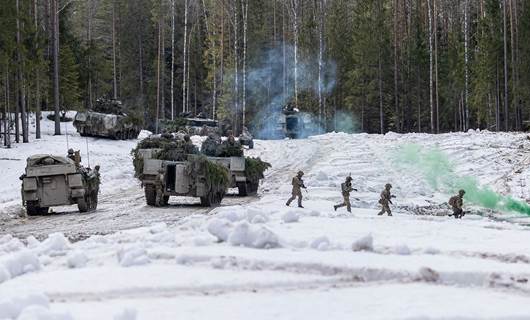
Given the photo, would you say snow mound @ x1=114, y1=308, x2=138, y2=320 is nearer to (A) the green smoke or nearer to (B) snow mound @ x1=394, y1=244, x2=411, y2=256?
(B) snow mound @ x1=394, y1=244, x2=411, y2=256

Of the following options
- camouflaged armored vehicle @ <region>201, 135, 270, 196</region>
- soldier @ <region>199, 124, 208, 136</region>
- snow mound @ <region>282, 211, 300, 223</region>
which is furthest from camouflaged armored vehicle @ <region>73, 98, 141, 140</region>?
snow mound @ <region>282, 211, 300, 223</region>

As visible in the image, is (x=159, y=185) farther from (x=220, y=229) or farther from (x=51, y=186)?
(x=220, y=229)

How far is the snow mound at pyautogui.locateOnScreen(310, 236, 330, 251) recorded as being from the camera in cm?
927

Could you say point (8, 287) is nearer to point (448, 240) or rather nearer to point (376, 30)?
point (448, 240)

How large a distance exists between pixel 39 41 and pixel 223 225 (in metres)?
28.6

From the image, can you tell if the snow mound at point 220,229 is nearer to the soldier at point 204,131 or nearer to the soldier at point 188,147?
the soldier at point 188,147

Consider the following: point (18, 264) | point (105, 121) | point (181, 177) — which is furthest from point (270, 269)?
point (105, 121)

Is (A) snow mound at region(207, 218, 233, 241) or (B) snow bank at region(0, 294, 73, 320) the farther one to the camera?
(A) snow mound at region(207, 218, 233, 241)

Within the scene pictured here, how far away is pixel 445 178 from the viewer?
23797mm

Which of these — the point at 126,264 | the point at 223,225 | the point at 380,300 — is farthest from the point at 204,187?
the point at 380,300

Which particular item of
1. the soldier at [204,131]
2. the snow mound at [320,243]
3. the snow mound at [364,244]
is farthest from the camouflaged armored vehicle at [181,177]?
the soldier at [204,131]

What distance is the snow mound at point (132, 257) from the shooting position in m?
8.39

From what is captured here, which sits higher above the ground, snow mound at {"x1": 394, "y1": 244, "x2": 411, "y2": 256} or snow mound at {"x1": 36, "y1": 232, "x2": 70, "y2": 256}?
snow mound at {"x1": 36, "y1": 232, "x2": 70, "y2": 256}

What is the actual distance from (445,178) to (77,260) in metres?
17.0
